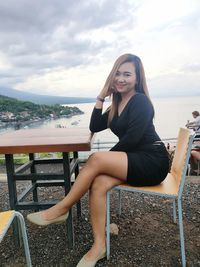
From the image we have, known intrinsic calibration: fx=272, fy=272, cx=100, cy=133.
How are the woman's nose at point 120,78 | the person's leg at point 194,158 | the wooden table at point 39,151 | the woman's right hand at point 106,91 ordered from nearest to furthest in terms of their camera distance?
the wooden table at point 39,151 → the woman's nose at point 120,78 → the woman's right hand at point 106,91 → the person's leg at point 194,158

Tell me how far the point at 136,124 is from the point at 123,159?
25 centimetres

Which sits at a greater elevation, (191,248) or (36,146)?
(36,146)

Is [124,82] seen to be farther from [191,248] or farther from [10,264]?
[10,264]

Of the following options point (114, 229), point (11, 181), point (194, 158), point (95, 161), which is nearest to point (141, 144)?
point (95, 161)

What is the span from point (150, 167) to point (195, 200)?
1.37m

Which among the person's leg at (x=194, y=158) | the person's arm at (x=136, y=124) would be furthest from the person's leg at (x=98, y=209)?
the person's leg at (x=194, y=158)

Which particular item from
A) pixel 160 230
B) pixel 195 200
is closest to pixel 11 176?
pixel 160 230

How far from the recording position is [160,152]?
1.84m

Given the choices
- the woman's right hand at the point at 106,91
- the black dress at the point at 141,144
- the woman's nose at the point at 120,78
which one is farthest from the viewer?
the woman's right hand at the point at 106,91

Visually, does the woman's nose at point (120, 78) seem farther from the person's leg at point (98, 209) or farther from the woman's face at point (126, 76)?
the person's leg at point (98, 209)

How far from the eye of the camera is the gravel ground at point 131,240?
70.4 inches

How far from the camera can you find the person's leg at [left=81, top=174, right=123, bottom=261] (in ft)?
5.45

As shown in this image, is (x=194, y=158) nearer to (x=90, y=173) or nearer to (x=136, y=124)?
(x=136, y=124)

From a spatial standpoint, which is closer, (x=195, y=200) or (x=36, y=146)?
(x=36, y=146)
